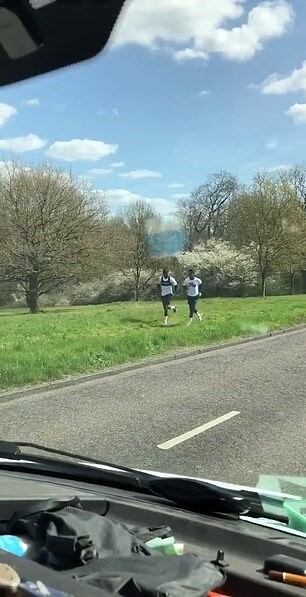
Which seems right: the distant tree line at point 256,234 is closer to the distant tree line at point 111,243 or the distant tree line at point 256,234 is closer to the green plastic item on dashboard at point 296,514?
the distant tree line at point 111,243

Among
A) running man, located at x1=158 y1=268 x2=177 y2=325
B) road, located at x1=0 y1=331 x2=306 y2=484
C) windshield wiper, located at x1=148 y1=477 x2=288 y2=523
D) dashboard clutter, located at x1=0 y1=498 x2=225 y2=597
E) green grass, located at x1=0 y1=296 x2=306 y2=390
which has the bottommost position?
road, located at x1=0 y1=331 x2=306 y2=484

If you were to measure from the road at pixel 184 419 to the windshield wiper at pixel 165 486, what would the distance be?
7.63ft

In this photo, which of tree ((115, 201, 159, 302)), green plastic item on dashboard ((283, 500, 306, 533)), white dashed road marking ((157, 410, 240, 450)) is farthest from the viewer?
tree ((115, 201, 159, 302))

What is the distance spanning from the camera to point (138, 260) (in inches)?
1351

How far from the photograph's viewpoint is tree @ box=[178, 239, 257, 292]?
1415 inches

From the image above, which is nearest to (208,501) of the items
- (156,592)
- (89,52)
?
(156,592)

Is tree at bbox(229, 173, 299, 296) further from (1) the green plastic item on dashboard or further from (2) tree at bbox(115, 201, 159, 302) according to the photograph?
(1) the green plastic item on dashboard

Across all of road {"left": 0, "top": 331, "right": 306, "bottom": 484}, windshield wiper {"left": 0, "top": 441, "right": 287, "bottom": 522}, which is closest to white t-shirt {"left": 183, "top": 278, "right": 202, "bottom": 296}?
road {"left": 0, "top": 331, "right": 306, "bottom": 484}

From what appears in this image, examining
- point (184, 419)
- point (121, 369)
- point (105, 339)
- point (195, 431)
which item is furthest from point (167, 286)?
point (195, 431)

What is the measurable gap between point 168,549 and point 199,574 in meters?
0.25

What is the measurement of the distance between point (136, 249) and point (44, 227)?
7313 mm

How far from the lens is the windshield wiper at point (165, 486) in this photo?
2.50m

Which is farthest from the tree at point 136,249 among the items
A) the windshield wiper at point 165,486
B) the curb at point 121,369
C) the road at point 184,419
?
the windshield wiper at point 165,486

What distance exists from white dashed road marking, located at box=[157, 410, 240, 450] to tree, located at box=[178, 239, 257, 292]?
85.8 feet
